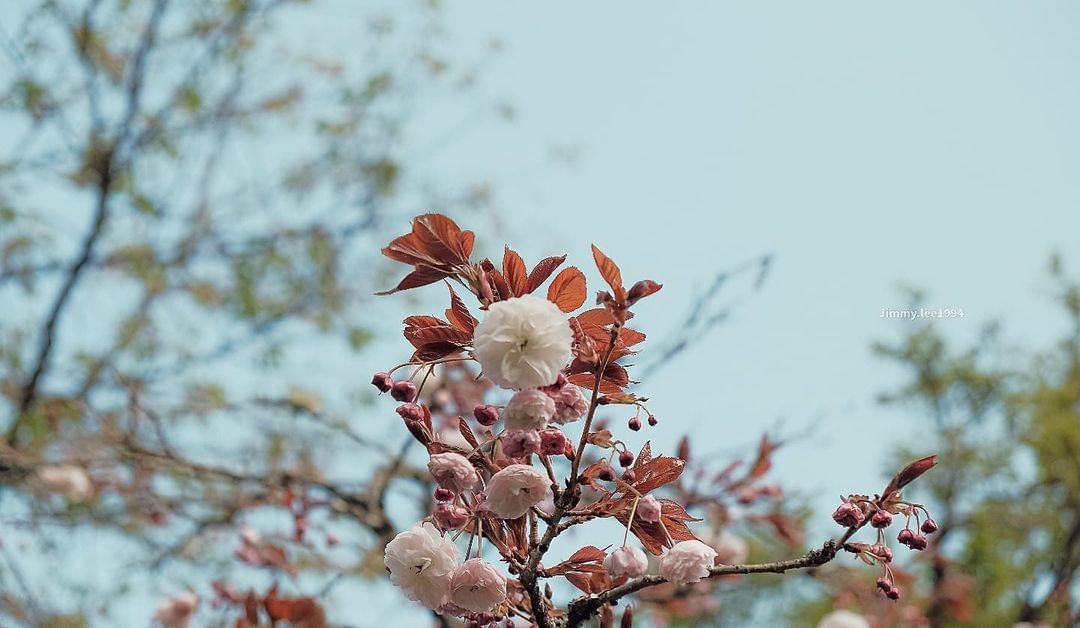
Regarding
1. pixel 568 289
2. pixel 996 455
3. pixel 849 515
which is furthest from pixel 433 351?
pixel 996 455

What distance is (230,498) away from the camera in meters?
2.29

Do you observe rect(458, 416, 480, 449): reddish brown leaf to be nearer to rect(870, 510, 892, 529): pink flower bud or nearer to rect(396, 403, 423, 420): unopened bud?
rect(396, 403, 423, 420): unopened bud

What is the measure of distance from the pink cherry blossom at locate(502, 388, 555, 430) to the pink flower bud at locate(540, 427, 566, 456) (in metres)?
0.02

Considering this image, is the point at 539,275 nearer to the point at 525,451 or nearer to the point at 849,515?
the point at 525,451

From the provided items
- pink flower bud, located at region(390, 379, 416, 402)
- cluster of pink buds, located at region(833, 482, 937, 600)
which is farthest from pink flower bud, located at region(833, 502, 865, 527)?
pink flower bud, located at region(390, 379, 416, 402)

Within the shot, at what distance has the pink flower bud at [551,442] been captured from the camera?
0.63 m

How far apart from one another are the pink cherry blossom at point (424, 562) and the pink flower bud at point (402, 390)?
11 cm

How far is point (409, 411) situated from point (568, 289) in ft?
0.52

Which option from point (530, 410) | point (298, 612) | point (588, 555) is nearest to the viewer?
point (530, 410)

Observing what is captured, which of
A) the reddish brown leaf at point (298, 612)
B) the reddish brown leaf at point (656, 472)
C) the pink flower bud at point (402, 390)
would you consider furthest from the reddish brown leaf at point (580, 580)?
the reddish brown leaf at point (298, 612)

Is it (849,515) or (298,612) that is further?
(298,612)

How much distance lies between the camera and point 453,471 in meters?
0.65

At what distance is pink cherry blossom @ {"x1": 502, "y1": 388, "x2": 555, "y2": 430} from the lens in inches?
24.1

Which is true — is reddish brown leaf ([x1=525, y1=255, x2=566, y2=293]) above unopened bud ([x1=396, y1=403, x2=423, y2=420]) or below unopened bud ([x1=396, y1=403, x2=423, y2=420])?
above
